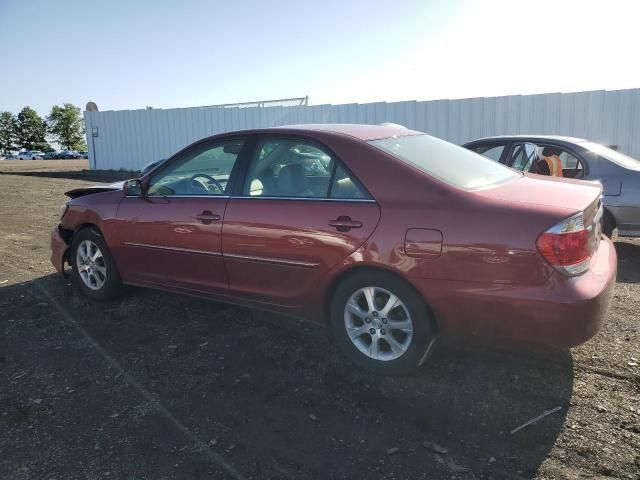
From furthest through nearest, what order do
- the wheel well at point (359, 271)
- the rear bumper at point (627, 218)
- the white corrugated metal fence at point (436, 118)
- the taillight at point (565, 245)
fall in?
the white corrugated metal fence at point (436, 118) < the rear bumper at point (627, 218) < the wheel well at point (359, 271) < the taillight at point (565, 245)

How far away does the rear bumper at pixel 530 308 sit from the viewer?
276 centimetres

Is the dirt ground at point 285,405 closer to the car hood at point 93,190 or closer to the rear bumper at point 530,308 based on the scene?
the rear bumper at point 530,308

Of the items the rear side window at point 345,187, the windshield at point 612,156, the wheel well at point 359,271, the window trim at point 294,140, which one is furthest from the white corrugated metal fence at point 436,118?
the wheel well at point 359,271

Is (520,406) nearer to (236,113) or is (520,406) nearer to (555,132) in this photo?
(555,132)

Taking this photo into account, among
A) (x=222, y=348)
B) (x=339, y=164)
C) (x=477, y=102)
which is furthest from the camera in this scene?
(x=477, y=102)

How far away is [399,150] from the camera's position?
138 inches

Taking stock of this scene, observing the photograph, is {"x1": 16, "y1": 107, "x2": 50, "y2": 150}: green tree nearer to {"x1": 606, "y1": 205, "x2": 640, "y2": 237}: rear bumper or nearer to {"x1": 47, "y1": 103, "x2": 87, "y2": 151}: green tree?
{"x1": 47, "y1": 103, "x2": 87, "y2": 151}: green tree

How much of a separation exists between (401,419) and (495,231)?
1.17 m

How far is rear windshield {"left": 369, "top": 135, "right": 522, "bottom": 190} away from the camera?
10.8 feet

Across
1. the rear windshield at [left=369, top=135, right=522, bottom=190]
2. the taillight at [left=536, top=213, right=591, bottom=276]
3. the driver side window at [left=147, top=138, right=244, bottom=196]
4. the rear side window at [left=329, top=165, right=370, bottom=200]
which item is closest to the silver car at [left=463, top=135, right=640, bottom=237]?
the rear windshield at [left=369, top=135, right=522, bottom=190]

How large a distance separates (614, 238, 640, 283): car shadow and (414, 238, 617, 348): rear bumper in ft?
8.97

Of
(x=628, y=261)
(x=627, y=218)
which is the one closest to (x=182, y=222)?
(x=627, y=218)

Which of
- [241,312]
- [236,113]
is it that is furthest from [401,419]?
[236,113]

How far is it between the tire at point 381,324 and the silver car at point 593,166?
380 cm
